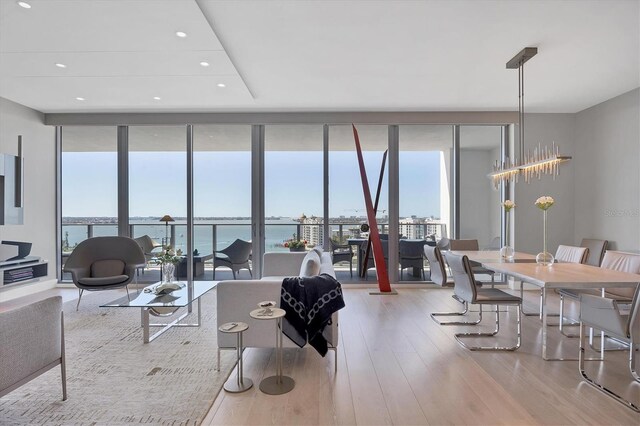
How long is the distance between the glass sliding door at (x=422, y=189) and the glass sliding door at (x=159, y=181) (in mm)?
3750

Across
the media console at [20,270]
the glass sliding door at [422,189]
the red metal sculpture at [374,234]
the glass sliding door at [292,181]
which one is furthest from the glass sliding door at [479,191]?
the media console at [20,270]

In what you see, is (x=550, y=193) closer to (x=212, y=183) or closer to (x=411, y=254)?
(x=411, y=254)

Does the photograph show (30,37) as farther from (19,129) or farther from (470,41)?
(470,41)

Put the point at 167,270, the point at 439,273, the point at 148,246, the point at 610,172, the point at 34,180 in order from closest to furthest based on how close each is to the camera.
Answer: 1. the point at 167,270
2. the point at 439,273
3. the point at 610,172
4. the point at 34,180
5. the point at 148,246

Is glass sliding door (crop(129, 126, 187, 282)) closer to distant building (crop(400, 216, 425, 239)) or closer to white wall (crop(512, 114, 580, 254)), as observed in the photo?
distant building (crop(400, 216, 425, 239))

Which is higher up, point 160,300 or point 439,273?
point 439,273

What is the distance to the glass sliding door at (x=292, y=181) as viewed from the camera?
562 cm

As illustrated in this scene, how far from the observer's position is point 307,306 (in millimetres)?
2506

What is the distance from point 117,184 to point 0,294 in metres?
2.14

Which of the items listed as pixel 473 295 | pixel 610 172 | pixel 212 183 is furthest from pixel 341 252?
pixel 610 172

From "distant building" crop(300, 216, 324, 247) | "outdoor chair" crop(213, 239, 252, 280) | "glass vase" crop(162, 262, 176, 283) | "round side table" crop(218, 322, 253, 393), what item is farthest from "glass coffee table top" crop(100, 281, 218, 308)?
"distant building" crop(300, 216, 324, 247)

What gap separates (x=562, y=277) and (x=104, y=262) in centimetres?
528

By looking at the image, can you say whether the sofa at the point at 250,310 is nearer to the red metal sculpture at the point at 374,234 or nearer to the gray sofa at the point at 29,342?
the gray sofa at the point at 29,342

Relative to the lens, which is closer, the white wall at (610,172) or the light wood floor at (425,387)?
the light wood floor at (425,387)
